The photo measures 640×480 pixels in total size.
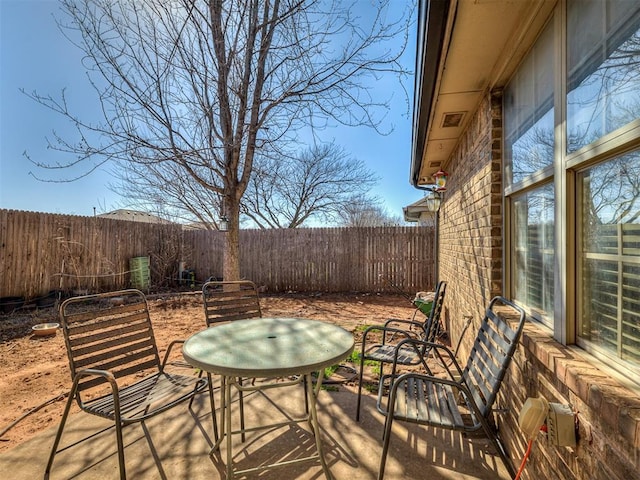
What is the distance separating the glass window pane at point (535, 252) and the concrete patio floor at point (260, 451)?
880 mm

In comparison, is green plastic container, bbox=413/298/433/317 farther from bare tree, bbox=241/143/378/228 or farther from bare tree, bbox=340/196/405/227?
bare tree, bbox=241/143/378/228

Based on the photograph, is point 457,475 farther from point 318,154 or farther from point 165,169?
point 318,154

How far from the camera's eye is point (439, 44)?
1.63m

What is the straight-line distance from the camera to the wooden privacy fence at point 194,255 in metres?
5.52

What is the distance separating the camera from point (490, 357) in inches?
63.1

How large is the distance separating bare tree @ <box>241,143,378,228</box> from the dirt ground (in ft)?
20.2

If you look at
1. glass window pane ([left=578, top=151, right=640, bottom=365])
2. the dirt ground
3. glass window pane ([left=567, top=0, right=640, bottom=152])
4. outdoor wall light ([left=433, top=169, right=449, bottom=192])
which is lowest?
the dirt ground

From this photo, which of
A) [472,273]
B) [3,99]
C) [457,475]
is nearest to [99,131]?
[3,99]

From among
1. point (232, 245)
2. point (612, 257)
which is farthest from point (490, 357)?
point (232, 245)

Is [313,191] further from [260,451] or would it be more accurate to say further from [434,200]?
[260,451]

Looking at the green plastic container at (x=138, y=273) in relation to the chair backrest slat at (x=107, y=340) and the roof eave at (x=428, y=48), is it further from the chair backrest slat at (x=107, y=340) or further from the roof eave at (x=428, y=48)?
the roof eave at (x=428, y=48)

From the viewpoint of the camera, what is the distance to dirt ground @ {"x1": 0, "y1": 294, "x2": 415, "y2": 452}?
2.34m

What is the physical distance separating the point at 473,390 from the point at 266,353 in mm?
1193

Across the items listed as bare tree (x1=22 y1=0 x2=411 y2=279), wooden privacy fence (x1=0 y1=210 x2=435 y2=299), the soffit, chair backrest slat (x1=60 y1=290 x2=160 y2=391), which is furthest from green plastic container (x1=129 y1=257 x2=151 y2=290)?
the soffit
